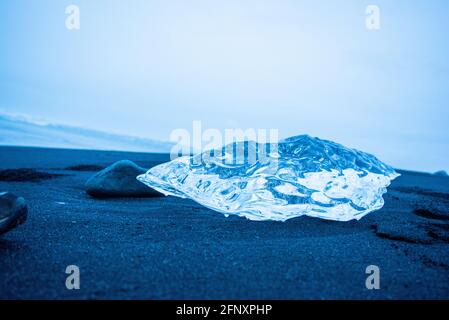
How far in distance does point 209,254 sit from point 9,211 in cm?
108

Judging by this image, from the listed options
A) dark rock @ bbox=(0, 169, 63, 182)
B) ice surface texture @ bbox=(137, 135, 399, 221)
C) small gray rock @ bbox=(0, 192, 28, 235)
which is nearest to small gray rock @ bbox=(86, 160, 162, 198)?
ice surface texture @ bbox=(137, 135, 399, 221)

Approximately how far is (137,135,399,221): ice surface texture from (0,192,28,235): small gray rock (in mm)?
1177

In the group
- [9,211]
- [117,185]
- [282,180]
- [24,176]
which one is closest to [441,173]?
[282,180]

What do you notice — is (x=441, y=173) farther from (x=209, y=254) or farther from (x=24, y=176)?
(x=24, y=176)

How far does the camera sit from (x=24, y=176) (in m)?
4.40

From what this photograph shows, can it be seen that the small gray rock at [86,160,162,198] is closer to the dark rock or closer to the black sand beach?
the black sand beach

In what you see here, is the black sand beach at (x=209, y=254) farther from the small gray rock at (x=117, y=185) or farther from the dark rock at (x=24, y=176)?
the dark rock at (x=24, y=176)

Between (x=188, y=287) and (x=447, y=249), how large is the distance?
171 centimetres

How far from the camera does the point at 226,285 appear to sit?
1.50m

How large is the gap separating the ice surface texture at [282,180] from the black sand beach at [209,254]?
0.53ft

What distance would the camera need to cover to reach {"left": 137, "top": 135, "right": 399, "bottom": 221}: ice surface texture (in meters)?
2.43

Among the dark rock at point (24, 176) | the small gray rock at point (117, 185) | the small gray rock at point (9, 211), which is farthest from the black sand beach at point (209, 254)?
the dark rock at point (24, 176)

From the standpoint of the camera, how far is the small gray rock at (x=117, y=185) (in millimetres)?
3480
